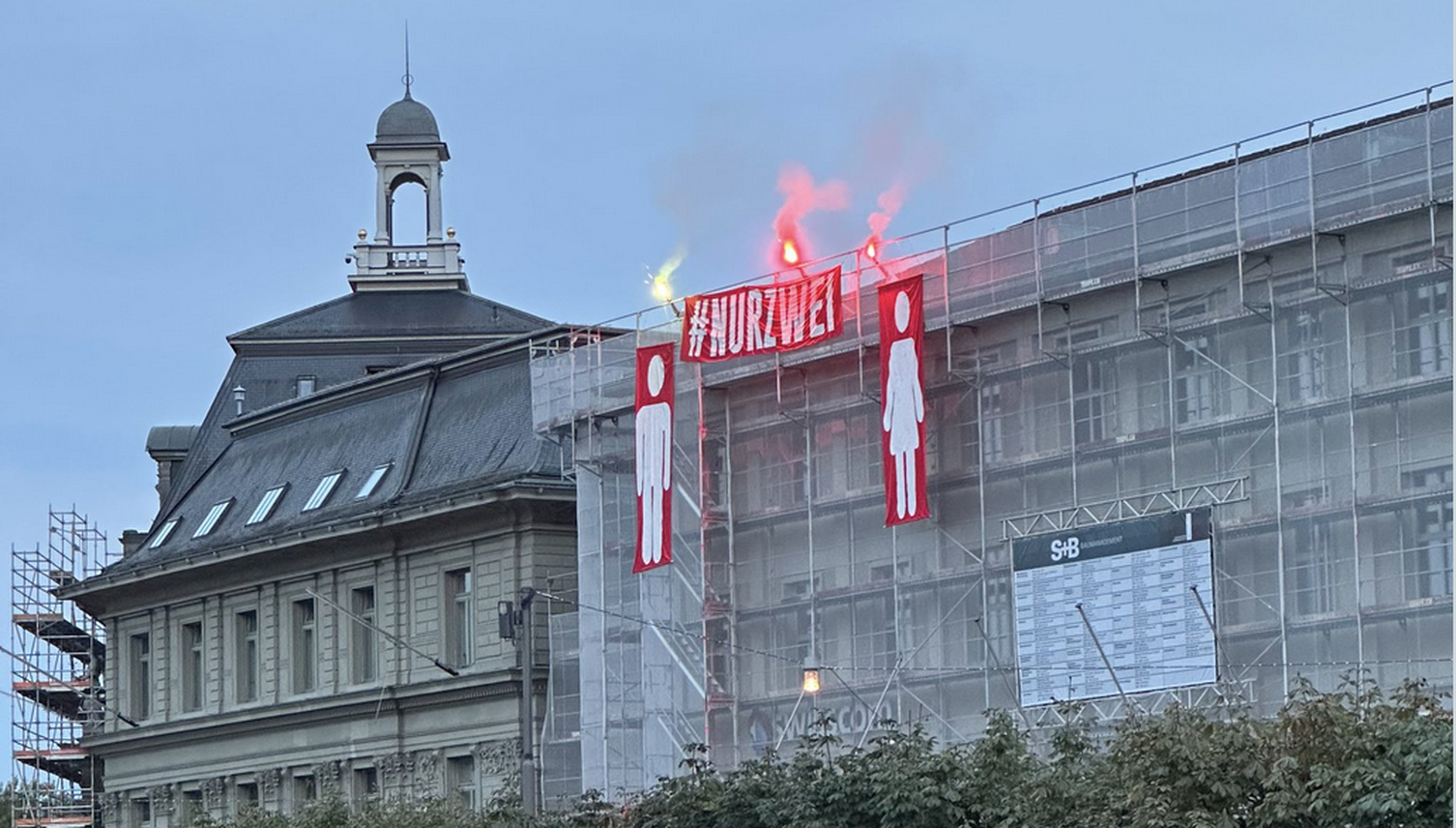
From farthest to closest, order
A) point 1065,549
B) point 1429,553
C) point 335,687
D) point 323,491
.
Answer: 1. point 323,491
2. point 335,687
3. point 1065,549
4. point 1429,553

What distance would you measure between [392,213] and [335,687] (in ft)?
78.5

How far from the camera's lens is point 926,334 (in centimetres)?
4778

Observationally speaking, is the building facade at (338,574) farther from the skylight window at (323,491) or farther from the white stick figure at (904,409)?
the white stick figure at (904,409)

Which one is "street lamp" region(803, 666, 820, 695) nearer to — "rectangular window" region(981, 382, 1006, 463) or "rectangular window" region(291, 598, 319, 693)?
"rectangular window" region(981, 382, 1006, 463)

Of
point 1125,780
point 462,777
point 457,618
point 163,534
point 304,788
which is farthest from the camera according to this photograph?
point 163,534

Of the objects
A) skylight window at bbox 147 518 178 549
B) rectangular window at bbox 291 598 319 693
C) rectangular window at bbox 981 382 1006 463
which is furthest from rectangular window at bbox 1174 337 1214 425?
skylight window at bbox 147 518 178 549

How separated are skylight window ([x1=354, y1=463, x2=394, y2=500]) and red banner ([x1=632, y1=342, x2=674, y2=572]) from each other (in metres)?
16.4

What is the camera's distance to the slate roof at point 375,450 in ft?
213

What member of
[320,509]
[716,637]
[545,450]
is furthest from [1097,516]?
[320,509]

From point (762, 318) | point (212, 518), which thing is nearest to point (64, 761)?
point (212, 518)

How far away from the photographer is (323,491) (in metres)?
70.0

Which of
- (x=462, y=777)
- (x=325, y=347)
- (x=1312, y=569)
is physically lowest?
(x=462, y=777)

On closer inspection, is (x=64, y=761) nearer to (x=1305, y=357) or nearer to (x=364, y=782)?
(x=364, y=782)

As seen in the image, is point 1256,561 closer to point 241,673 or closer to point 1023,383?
point 1023,383
